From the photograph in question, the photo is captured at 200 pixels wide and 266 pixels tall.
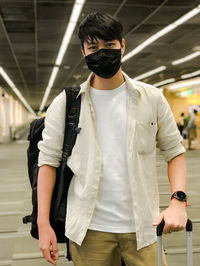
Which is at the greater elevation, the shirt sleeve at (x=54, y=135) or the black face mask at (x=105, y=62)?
the black face mask at (x=105, y=62)

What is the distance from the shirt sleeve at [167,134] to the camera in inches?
57.1

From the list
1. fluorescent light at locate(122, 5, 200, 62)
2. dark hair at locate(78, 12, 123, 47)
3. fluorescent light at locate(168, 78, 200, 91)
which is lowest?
dark hair at locate(78, 12, 123, 47)

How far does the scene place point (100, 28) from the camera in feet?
4.40

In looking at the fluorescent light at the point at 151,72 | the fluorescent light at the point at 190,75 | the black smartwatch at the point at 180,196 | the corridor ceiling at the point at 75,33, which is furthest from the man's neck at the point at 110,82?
the fluorescent light at the point at 190,75

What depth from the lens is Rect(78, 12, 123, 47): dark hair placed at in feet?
4.41

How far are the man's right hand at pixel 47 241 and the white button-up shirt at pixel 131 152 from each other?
0.06 meters

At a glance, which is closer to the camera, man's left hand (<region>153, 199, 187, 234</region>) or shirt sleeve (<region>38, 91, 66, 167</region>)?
man's left hand (<region>153, 199, 187, 234</region>)

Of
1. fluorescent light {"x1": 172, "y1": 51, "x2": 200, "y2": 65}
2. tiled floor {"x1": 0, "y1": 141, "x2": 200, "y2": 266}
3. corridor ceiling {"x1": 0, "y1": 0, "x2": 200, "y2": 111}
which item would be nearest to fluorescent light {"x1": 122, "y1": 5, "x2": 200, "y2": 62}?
corridor ceiling {"x1": 0, "y1": 0, "x2": 200, "y2": 111}

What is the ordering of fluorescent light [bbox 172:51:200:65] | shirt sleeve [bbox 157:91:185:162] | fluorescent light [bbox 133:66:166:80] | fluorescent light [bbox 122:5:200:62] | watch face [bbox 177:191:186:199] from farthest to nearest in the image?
fluorescent light [bbox 133:66:166:80] → fluorescent light [bbox 172:51:200:65] → fluorescent light [bbox 122:5:200:62] → shirt sleeve [bbox 157:91:185:162] → watch face [bbox 177:191:186:199]

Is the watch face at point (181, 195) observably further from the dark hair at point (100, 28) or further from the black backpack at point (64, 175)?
the dark hair at point (100, 28)

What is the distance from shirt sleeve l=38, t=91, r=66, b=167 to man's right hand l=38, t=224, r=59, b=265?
238 mm

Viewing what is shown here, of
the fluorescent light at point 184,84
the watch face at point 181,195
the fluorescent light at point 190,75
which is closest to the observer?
the watch face at point 181,195

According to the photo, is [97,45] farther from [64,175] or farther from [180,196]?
[180,196]

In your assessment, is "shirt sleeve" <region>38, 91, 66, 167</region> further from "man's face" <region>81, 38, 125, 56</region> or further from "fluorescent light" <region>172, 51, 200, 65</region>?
"fluorescent light" <region>172, 51, 200, 65</region>
